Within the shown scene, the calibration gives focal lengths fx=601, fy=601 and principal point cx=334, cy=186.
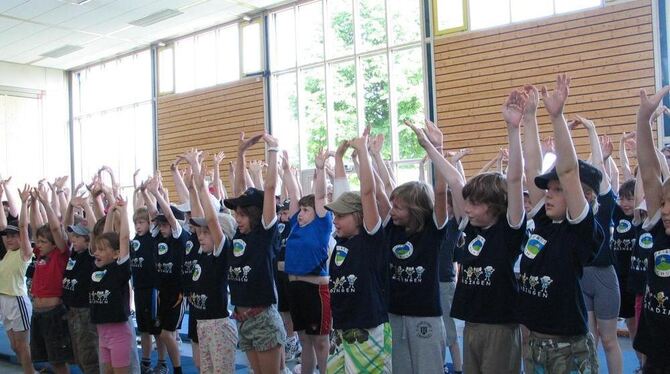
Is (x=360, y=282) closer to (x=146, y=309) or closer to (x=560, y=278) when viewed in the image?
(x=560, y=278)

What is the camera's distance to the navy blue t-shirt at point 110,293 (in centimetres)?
428

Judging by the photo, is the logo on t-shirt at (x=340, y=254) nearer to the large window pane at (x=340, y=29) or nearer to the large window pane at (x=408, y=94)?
the large window pane at (x=408, y=94)

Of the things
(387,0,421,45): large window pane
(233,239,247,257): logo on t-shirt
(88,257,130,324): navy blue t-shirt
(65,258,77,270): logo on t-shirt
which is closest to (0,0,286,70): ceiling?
(387,0,421,45): large window pane

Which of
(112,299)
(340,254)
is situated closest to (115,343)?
(112,299)

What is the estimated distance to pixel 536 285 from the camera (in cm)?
274

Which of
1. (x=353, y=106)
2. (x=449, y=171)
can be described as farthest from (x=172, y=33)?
(x=449, y=171)

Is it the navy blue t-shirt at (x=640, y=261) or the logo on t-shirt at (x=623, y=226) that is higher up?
A: the logo on t-shirt at (x=623, y=226)

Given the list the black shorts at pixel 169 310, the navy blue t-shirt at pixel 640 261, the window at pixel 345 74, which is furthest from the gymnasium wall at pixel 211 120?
the navy blue t-shirt at pixel 640 261

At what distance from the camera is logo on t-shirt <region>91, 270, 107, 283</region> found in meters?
4.39

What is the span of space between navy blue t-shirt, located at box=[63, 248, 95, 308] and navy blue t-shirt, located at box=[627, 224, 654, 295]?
3.93 m

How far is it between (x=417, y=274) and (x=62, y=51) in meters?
13.9

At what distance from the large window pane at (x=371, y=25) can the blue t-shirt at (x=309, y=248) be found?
272 inches

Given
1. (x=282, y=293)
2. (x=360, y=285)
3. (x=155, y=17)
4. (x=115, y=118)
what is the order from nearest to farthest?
(x=360, y=285)
(x=282, y=293)
(x=155, y=17)
(x=115, y=118)

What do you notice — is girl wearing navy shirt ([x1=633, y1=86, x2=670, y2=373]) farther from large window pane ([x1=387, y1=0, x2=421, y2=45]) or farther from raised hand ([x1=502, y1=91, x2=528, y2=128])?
large window pane ([x1=387, y1=0, x2=421, y2=45])
